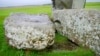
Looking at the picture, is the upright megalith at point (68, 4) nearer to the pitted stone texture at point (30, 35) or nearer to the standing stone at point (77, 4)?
the standing stone at point (77, 4)

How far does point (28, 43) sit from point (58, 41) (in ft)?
3.72

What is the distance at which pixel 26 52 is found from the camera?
4.85m

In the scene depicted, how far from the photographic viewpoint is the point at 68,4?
688cm

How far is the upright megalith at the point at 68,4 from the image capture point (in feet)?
22.2

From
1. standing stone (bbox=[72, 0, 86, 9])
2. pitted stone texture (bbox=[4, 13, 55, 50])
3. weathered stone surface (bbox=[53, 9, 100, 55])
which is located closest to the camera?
pitted stone texture (bbox=[4, 13, 55, 50])

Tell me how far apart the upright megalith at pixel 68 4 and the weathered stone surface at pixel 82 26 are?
38.8 inches

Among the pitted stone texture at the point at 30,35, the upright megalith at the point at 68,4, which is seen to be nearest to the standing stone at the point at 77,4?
the upright megalith at the point at 68,4

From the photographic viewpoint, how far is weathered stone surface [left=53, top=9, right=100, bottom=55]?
16.0ft

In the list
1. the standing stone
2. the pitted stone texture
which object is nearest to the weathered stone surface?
the pitted stone texture

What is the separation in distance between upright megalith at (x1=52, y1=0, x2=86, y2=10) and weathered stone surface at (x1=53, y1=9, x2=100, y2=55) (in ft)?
3.23

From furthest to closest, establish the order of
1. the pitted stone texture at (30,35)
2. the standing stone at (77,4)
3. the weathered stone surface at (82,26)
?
1. the standing stone at (77,4)
2. the weathered stone surface at (82,26)
3. the pitted stone texture at (30,35)

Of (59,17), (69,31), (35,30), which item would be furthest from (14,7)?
(35,30)

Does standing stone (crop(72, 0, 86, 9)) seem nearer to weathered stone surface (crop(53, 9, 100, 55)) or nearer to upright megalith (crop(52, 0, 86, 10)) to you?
upright megalith (crop(52, 0, 86, 10))

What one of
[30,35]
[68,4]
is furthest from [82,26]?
[68,4]
